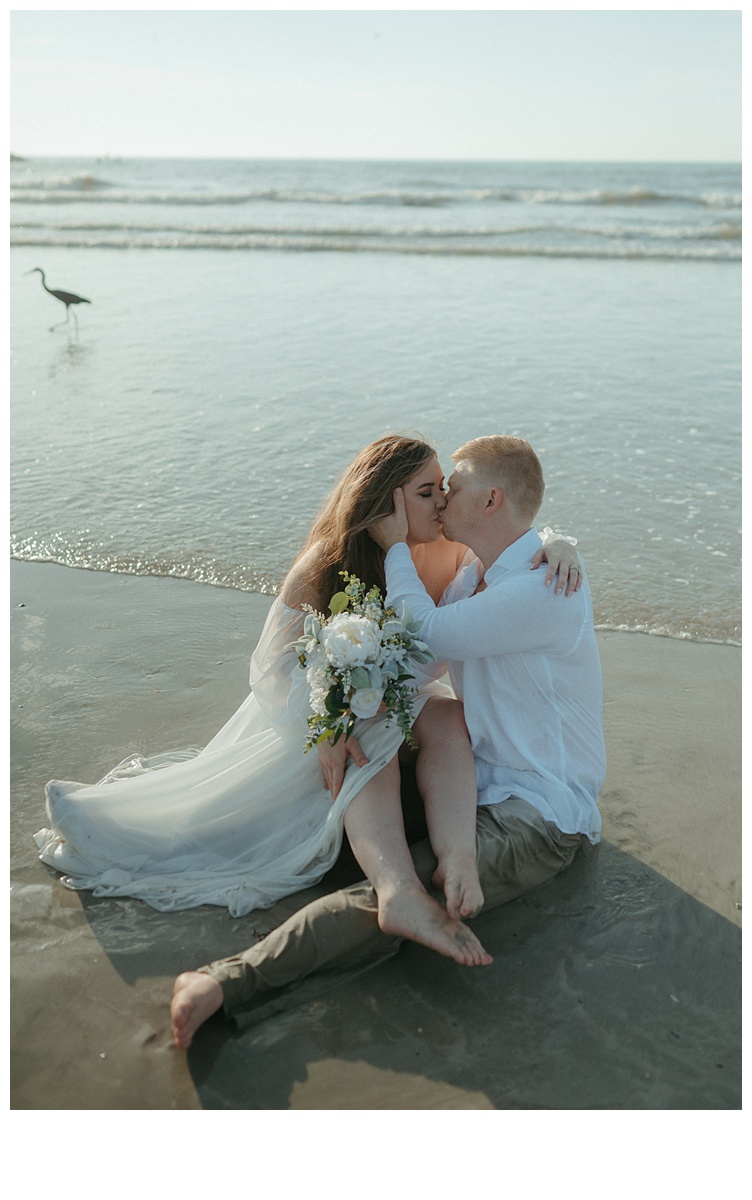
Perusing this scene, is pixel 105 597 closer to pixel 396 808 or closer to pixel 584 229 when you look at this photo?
pixel 396 808

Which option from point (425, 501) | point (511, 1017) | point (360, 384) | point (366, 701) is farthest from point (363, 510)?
point (360, 384)

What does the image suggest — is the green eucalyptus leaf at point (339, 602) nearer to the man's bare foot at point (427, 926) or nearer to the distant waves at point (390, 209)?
the man's bare foot at point (427, 926)

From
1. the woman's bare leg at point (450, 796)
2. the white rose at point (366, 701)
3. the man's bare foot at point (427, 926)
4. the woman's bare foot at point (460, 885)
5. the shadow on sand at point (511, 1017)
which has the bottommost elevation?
the shadow on sand at point (511, 1017)

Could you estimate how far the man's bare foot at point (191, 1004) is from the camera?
118 inches

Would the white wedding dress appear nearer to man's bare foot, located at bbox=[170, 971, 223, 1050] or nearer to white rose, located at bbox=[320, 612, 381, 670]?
white rose, located at bbox=[320, 612, 381, 670]

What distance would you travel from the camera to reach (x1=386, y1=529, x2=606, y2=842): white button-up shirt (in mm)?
3768

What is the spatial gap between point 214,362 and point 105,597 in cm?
559

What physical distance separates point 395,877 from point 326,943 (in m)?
0.30

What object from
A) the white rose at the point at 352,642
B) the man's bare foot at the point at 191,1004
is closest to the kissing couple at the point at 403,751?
the white rose at the point at 352,642

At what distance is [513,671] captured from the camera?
3.92 metres

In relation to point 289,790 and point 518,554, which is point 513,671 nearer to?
point 518,554

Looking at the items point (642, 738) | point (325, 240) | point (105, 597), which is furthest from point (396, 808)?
point (325, 240)

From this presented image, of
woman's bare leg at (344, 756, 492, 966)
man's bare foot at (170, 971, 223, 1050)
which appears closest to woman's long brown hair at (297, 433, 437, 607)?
woman's bare leg at (344, 756, 492, 966)

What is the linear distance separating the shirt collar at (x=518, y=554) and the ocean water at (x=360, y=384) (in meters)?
2.16
